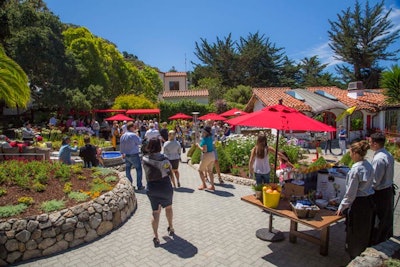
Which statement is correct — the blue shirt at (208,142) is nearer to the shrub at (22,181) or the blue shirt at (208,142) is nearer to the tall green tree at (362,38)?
the shrub at (22,181)

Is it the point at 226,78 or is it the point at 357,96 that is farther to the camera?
the point at 226,78

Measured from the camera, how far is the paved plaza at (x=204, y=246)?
4.72 metres

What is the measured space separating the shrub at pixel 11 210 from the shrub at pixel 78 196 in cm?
84

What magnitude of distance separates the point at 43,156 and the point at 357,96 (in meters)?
23.8

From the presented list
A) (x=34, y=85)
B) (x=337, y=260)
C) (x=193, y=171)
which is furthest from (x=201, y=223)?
(x=34, y=85)

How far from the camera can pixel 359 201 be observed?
4.14 m

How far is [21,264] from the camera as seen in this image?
476 centimetres

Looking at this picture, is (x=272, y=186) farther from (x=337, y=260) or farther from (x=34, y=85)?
(x=34, y=85)

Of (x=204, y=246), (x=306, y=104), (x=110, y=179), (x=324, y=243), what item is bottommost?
(x=204, y=246)

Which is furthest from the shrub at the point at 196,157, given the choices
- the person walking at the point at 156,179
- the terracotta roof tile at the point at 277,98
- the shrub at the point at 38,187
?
Result: the terracotta roof tile at the point at 277,98

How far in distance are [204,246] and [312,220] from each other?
1.97 m

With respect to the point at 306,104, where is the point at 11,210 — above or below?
below

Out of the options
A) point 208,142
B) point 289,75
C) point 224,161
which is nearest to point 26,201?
point 208,142

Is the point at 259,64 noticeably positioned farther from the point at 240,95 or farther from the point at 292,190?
the point at 292,190
